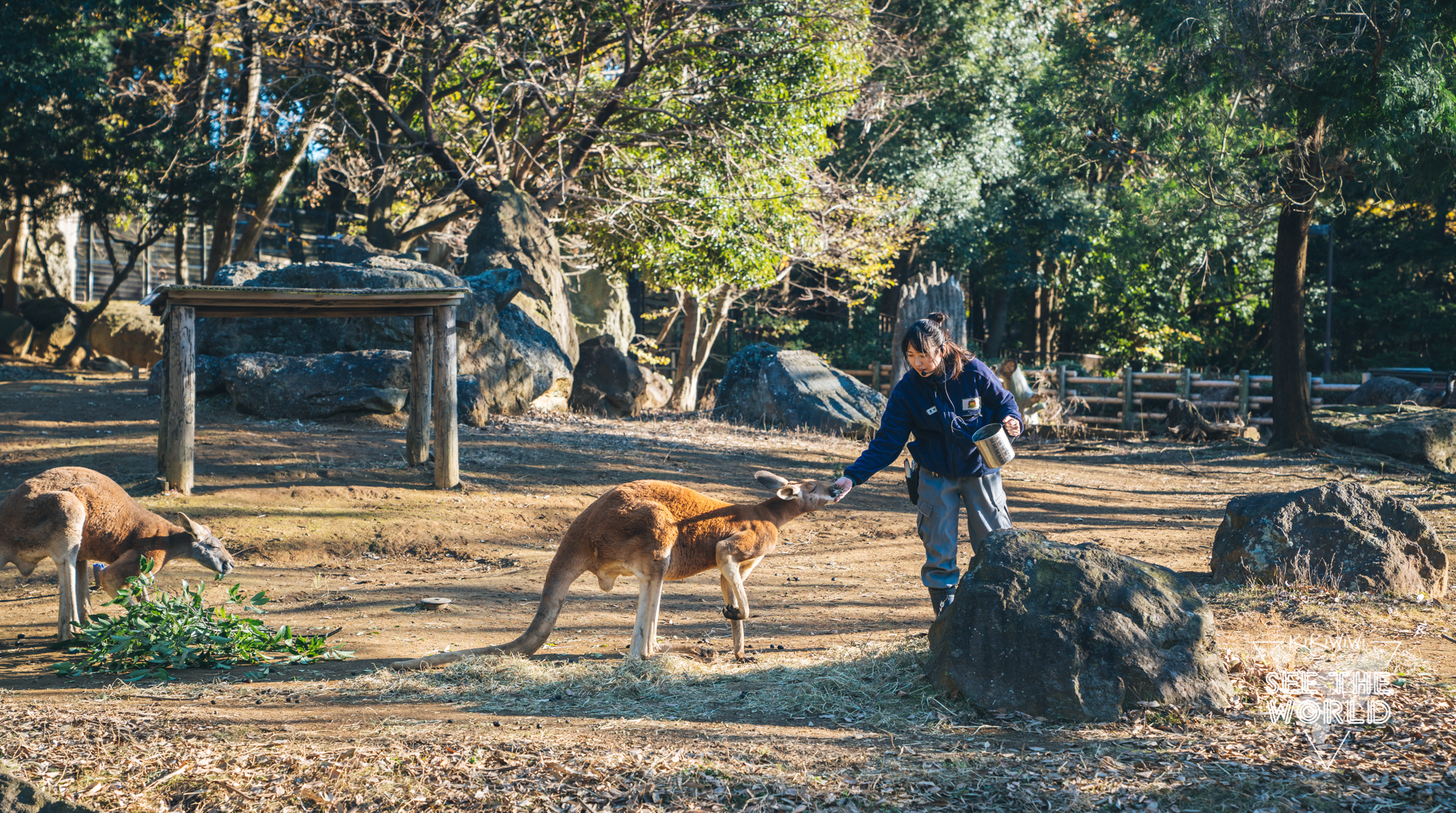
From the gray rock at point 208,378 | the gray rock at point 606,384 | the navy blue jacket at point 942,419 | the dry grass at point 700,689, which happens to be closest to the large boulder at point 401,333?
the gray rock at point 208,378

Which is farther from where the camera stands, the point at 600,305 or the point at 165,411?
the point at 600,305

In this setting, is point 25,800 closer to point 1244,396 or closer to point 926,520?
point 926,520

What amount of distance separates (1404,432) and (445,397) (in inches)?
525

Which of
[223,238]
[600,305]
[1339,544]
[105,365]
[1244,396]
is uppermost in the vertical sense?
[223,238]

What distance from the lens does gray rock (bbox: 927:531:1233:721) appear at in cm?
463

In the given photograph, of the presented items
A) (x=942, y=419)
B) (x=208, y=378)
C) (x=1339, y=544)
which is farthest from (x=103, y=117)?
(x=1339, y=544)

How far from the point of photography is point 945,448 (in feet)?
18.5

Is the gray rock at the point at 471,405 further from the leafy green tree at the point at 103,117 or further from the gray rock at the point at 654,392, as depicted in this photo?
the leafy green tree at the point at 103,117

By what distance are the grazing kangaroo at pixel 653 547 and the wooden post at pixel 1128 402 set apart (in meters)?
16.1

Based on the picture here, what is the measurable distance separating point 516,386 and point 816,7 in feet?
25.5

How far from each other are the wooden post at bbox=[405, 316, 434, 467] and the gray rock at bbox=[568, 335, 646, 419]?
560 cm

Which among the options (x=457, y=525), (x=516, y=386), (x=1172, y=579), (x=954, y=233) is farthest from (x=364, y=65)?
(x=1172, y=579)

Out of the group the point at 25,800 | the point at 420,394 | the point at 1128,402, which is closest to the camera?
the point at 25,800

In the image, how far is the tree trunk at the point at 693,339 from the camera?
2120 centimetres
